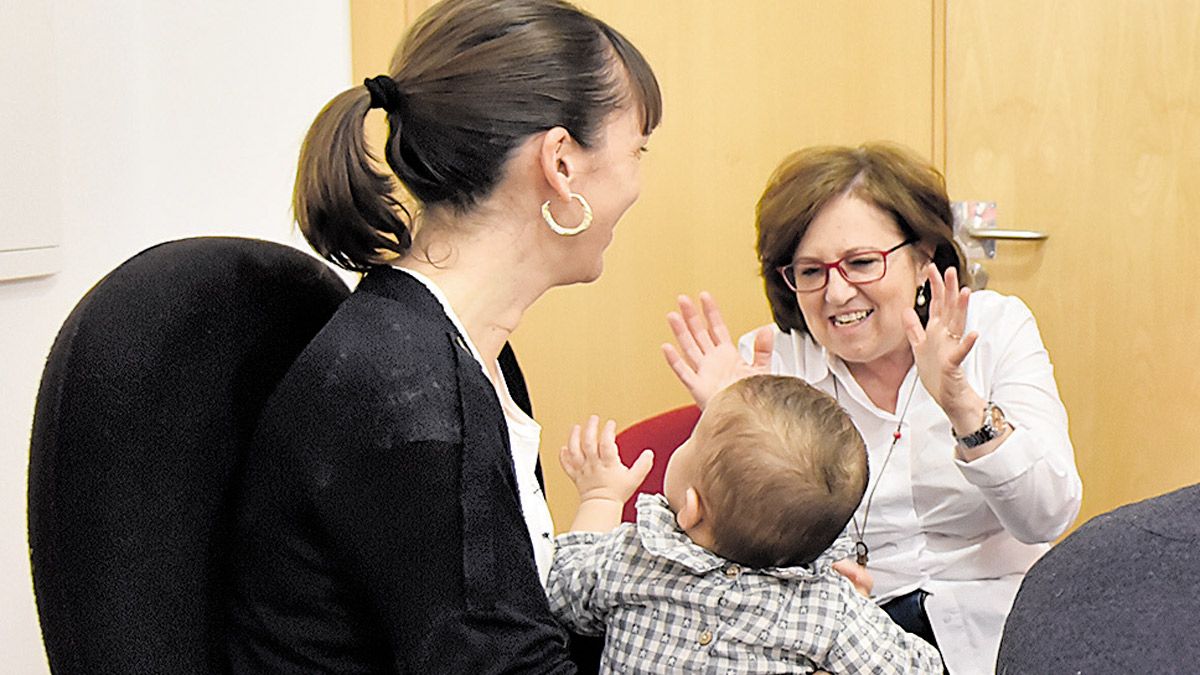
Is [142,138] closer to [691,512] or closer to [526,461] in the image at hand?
[526,461]

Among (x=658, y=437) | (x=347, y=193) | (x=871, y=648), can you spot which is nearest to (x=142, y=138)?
(x=658, y=437)

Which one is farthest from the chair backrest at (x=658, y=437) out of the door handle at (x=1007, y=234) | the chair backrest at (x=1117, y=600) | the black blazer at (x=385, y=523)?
the chair backrest at (x=1117, y=600)

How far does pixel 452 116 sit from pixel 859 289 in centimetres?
86

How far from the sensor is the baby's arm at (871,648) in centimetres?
134

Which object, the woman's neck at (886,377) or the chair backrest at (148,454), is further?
the woman's neck at (886,377)

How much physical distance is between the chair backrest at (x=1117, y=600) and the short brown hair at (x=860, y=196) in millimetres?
1441

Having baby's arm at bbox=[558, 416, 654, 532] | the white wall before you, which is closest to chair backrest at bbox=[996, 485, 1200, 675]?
baby's arm at bbox=[558, 416, 654, 532]

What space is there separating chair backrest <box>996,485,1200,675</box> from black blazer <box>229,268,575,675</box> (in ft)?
1.96

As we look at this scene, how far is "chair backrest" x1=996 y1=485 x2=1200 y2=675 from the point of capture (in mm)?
518

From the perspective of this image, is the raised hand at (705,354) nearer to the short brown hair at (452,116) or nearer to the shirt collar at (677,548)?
the shirt collar at (677,548)

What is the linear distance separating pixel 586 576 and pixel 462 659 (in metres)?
0.31

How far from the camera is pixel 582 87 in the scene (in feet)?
4.44

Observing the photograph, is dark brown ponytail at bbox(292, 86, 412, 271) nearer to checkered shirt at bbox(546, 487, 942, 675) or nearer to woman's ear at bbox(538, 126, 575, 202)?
woman's ear at bbox(538, 126, 575, 202)

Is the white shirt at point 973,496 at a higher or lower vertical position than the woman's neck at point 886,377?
lower
